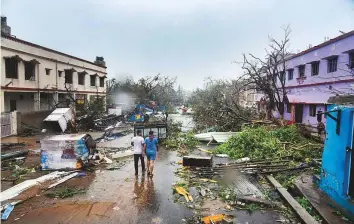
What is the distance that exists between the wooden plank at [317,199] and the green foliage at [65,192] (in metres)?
6.63

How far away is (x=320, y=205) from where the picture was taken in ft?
22.7

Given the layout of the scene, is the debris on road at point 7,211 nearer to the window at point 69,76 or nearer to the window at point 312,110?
the window at point 312,110

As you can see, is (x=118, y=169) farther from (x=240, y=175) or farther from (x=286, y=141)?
(x=286, y=141)

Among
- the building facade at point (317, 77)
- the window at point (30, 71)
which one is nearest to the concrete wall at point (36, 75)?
the window at point (30, 71)

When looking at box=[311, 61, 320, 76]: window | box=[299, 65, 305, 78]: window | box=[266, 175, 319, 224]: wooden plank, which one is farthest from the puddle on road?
box=[299, 65, 305, 78]: window

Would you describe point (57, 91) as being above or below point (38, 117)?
above

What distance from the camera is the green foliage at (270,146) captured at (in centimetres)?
1238

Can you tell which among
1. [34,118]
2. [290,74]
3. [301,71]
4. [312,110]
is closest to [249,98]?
[290,74]

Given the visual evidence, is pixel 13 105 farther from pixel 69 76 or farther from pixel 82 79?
pixel 82 79

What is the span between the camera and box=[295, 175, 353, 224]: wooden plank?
623 centimetres

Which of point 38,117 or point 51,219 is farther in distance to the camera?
point 38,117

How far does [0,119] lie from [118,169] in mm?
11525

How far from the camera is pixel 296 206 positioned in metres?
7.03

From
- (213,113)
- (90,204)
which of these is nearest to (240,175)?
(90,204)
